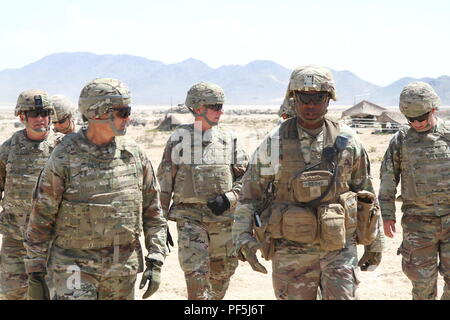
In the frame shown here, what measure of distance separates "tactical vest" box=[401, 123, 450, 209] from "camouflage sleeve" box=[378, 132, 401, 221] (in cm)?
11

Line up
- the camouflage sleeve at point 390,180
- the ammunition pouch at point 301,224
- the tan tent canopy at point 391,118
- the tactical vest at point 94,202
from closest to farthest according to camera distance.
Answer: the tactical vest at point 94,202 < the ammunition pouch at point 301,224 < the camouflage sleeve at point 390,180 < the tan tent canopy at point 391,118

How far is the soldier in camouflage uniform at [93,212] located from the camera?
4.09m

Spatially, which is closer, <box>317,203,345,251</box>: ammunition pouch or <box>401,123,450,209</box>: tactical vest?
<box>317,203,345,251</box>: ammunition pouch

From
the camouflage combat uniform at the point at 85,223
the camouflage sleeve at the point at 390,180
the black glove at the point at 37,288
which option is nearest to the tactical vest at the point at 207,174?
the camouflage sleeve at the point at 390,180

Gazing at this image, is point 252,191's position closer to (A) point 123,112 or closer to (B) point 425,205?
(A) point 123,112

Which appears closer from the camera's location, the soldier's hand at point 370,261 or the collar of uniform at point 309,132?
the collar of uniform at point 309,132

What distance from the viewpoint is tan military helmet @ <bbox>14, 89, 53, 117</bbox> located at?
5.97 metres

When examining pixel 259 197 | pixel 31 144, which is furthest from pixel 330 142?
pixel 31 144

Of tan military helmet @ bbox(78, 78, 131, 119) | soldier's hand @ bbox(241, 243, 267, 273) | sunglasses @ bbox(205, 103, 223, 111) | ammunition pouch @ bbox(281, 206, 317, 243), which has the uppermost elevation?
tan military helmet @ bbox(78, 78, 131, 119)

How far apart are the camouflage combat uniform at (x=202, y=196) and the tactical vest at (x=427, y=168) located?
5.55 feet

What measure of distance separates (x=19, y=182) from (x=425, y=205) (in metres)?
3.87

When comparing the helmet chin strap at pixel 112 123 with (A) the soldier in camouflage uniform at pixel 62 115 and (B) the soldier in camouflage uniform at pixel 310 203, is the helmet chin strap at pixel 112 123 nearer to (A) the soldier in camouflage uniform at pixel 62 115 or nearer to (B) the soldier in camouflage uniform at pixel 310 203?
(B) the soldier in camouflage uniform at pixel 310 203

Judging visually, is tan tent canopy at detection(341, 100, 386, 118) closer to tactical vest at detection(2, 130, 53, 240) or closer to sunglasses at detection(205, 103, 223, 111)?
sunglasses at detection(205, 103, 223, 111)

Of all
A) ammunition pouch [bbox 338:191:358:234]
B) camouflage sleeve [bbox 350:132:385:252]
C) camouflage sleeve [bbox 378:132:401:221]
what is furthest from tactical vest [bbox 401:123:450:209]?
ammunition pouch [bbox 338:191:358:234]
